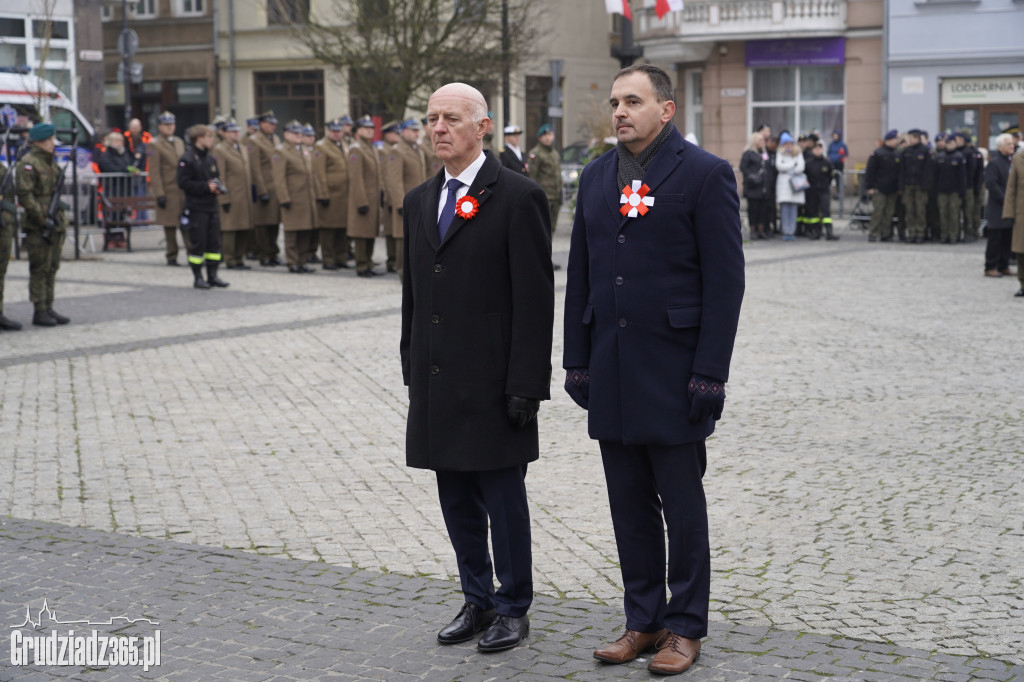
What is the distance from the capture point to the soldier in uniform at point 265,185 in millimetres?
20094

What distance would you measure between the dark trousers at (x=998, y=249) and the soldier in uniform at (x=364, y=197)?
798cm

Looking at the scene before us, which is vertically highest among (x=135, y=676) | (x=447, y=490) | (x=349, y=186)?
(x=349, y=186)

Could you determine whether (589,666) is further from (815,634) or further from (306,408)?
(306,408)

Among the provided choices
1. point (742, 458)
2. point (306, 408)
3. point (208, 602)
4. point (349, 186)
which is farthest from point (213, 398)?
point (349, 186)

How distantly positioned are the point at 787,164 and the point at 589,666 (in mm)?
21268

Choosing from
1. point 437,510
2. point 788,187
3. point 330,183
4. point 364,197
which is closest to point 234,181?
point 330,183

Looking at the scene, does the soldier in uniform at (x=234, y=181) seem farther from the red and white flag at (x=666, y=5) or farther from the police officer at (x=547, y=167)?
the red and white flag at (x=666, y=5)

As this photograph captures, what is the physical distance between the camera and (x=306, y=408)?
9.45 meters

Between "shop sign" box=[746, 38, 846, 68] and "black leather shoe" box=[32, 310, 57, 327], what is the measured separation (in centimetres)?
2832

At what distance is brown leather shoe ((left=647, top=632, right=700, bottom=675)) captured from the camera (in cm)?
452

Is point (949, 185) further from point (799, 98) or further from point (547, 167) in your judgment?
point (799, 98)

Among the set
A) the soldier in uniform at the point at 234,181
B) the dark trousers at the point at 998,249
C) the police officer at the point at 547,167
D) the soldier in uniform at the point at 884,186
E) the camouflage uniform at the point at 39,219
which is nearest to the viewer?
the camouflage uniform at the point at 39,219

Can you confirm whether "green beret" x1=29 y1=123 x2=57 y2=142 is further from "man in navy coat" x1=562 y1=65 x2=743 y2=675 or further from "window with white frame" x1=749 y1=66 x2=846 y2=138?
"window with white frame" x1=749 y1=66 x2=846 y2=138

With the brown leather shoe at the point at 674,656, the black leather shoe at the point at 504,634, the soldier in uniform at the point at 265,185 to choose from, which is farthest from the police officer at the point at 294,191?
the brown leather shoe at the point at 674,656
